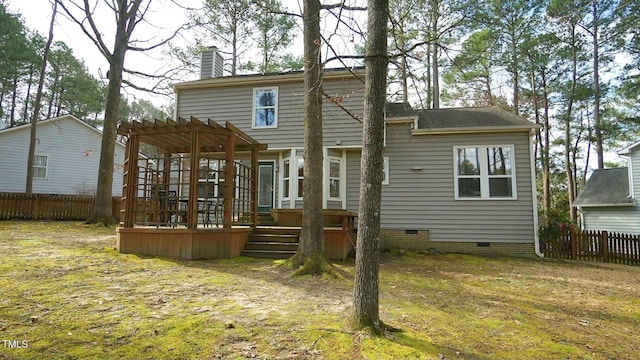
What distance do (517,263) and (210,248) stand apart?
8.11m

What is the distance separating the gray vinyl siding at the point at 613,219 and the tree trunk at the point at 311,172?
53.9 feet

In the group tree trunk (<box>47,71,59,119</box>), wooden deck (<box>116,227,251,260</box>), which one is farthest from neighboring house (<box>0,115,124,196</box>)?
Answer: wooden deck (<box>116,227,251,260</box>)

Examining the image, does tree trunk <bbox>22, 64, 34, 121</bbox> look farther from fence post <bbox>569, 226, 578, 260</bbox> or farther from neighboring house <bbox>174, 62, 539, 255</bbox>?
fence post <bbox>569, 226, 578, 260</bbox>

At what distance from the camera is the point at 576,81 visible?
787 inches

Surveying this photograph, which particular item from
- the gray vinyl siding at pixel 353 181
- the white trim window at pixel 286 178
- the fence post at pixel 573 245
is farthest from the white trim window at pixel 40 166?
the fence post at pixel 573 245

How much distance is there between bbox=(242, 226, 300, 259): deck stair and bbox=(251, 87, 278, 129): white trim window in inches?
175

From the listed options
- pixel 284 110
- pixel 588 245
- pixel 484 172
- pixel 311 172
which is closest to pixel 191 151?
pixel 311 172

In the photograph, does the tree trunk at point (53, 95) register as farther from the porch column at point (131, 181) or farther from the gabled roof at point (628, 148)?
the gabled roof at point (628, 148)

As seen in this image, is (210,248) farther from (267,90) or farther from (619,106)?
(619,106)

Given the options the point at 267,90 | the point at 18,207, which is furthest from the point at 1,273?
the point at 18,207

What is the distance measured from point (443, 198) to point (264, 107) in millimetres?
6862

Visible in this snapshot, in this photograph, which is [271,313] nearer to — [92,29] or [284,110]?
[284,110]

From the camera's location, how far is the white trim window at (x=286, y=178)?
11.7 m

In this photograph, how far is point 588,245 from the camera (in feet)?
35.1
